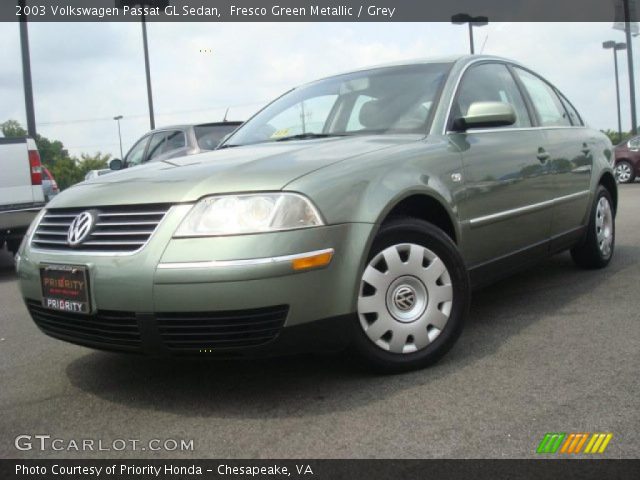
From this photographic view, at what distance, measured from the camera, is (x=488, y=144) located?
3701 mm

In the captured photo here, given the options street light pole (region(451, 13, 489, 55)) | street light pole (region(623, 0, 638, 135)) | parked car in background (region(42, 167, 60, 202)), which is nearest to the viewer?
parked car in background (region(42, 167, 60, 202))

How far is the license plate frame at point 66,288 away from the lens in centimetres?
269

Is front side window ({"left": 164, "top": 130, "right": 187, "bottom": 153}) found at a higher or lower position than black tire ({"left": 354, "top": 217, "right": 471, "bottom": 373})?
higher

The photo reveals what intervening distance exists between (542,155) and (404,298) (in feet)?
5.79

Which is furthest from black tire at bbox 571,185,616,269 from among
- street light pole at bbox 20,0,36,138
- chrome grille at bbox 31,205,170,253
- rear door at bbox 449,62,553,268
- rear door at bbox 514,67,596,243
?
street light pole at bbox 20,0,36,138

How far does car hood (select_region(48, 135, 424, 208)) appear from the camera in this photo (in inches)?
106

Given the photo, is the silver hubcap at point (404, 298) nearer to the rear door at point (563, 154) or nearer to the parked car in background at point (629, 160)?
the rear door at point (563, 154)

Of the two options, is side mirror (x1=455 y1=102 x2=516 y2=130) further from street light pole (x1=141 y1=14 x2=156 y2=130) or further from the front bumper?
street light pole (x1=141 y1=14 x2=156 y2=130)

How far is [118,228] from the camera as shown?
2.71m

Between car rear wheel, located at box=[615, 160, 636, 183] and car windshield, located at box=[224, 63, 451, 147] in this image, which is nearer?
car windshield, located at box=[224, 63, 451, 147]
